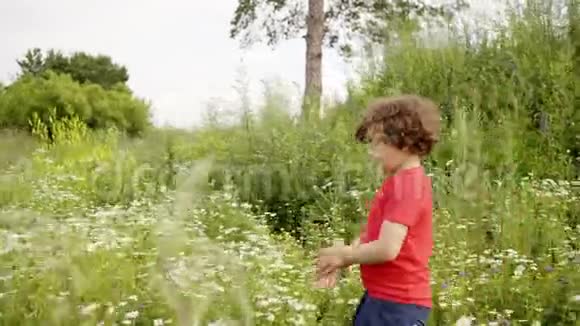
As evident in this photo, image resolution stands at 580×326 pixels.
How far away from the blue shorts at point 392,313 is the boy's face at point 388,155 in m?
0.36

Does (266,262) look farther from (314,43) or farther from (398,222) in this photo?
(314,43)

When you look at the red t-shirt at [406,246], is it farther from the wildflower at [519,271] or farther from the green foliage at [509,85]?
the green foliage at [509,85]

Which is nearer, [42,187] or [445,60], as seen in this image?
[42,187]

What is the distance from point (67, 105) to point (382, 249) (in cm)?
1552

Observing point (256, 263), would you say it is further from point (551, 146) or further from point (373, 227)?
point (551, 146)

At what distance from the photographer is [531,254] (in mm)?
5031

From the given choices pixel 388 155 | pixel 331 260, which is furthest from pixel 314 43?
pixel 331 260

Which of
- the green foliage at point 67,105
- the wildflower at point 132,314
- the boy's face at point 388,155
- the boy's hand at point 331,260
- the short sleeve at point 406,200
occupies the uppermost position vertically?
the green foliage at point 67,105

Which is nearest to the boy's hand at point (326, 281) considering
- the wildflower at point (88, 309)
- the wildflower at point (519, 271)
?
the wildflower at point (88, 309)

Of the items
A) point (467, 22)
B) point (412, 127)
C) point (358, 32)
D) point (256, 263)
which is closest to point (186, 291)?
point (256, 263)

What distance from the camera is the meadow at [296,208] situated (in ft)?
11.8

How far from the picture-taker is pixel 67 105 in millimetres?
17031

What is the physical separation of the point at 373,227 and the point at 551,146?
212 inches

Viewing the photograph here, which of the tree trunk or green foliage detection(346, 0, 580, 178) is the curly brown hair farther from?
the tree trunk
